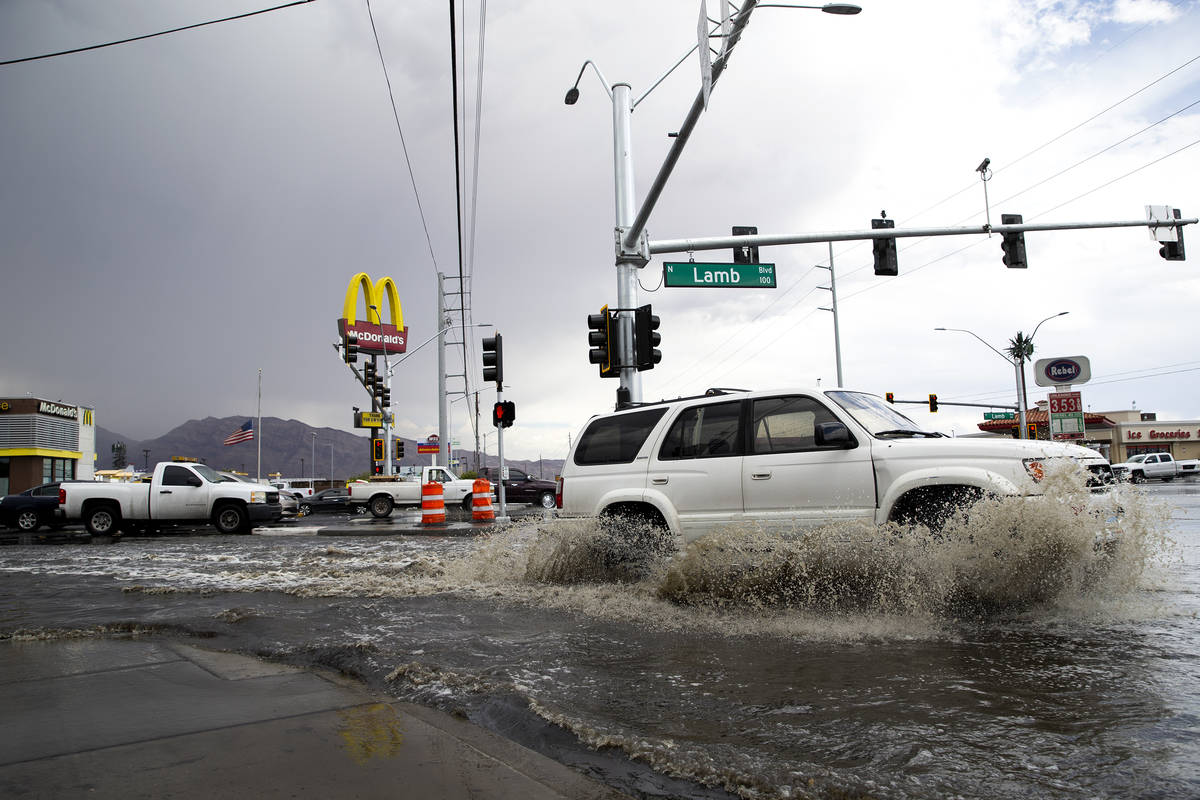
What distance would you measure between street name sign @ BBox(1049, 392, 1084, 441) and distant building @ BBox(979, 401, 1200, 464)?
74.6 ft

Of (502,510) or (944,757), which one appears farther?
(502,510)

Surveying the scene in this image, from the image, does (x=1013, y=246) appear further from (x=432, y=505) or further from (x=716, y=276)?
(x=432, y=505)

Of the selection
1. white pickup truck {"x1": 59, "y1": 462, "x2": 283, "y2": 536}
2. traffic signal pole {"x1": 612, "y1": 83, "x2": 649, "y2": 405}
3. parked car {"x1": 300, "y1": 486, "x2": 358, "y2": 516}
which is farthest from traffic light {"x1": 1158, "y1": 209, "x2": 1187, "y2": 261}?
parked car {"x1": 300, "y1": 486, "x2": 358, "y2": 516}

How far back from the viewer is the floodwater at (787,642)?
2.95 meters

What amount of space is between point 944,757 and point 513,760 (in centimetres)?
173

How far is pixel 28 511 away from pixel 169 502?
17.3 feet

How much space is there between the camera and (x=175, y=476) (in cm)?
1872

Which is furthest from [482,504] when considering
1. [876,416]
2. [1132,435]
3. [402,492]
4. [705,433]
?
[1132,435]

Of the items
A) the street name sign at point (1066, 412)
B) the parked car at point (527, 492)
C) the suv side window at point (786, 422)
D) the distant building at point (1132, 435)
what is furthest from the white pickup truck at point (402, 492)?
the distant building at point (1132, 435)

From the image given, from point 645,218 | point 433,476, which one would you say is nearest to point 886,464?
point 645,218

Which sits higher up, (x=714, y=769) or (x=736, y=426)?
(x=736, y=426)

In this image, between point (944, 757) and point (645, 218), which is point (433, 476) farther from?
point (944, 757)

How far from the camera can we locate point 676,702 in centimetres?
377

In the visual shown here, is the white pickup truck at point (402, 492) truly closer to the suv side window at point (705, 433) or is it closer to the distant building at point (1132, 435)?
the suv side window at point (705, 433)
